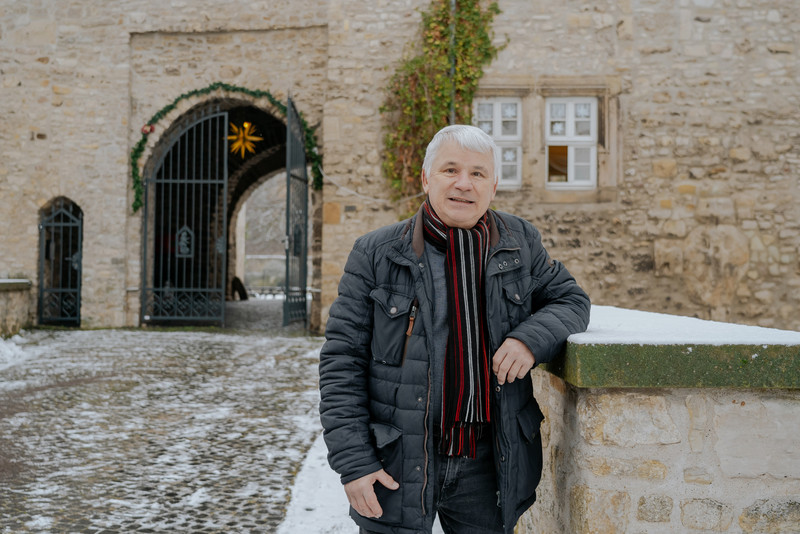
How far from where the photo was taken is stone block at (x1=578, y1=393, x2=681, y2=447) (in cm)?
169

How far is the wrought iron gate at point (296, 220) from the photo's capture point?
27.1 feet

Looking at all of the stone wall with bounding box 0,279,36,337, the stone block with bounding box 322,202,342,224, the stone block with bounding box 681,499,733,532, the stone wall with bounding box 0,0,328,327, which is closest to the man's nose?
the stone block with bounding box 681,499,733,532

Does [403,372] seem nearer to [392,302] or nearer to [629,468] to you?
[392,302]

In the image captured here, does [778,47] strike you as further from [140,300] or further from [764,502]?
[140,300]

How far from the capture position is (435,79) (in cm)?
841

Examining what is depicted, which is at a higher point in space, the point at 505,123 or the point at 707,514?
the point at 505,123

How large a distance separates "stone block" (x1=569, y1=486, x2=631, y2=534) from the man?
0.52 ft

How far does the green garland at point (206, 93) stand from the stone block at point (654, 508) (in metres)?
7.75

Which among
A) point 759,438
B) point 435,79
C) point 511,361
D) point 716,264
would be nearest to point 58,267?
point 435,79

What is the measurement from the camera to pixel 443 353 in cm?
156

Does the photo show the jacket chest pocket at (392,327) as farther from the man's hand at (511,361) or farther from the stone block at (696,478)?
the stone block at (696,478)

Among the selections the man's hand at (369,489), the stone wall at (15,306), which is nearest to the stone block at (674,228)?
the man's hand at (369,489)

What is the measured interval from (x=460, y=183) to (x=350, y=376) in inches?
22.0

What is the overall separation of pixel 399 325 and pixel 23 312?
9.20 meters
